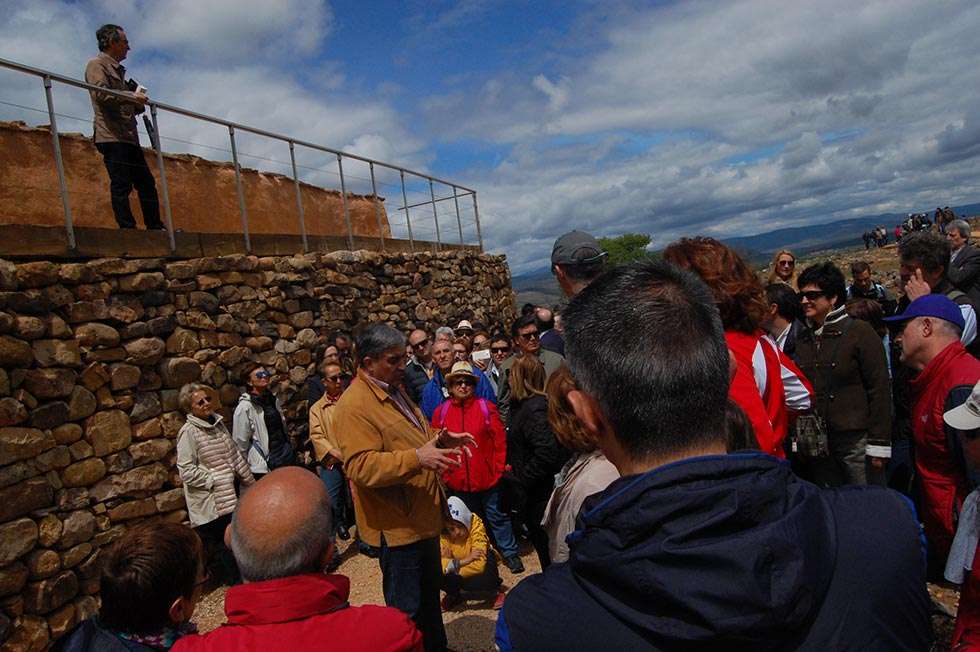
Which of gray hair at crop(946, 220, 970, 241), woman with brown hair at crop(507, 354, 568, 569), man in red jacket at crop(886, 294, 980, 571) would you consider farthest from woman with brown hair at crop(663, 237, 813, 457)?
gray hair at crop(946, 220, 970, 241)

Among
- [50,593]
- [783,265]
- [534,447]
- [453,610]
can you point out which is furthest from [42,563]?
[783,265]

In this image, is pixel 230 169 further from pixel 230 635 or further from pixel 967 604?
pixel 967 604

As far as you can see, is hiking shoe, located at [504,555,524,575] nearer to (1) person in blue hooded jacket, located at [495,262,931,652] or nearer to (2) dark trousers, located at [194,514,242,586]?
(2) dark trousers, located at [194,514,242,586]

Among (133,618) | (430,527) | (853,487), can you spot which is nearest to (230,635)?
(133,618)

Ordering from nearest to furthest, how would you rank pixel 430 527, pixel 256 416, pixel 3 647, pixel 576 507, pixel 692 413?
pixel 692 413 < pixel 576 507 < pixel 430 527 < pixel 3 647 < pixel 256 416

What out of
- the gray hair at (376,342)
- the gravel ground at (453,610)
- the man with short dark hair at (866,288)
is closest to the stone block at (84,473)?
the gravel ground at (453,610)

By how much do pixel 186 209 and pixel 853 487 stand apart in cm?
Result: 862

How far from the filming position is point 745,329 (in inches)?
86.9

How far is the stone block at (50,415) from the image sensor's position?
4477 mm

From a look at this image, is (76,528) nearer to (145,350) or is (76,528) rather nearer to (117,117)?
(145,350)

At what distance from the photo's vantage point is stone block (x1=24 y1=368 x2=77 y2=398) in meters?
4.48

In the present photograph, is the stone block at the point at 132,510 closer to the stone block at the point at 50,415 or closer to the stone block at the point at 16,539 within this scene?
the stone block at the point at 16,539

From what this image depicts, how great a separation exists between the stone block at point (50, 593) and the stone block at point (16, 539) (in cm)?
28

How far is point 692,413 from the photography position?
39.8 inches
